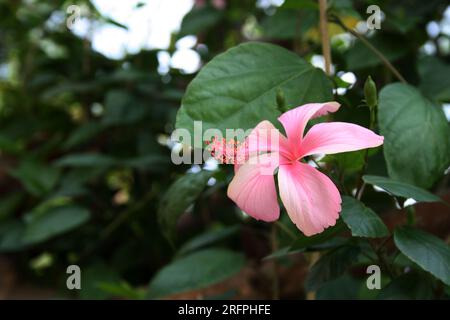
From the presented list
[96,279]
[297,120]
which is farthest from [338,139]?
[96,279]

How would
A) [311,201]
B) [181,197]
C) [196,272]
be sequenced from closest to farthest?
[311,201], [181,197], [196,272]

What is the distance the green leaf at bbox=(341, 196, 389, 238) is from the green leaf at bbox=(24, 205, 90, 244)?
A: 2.52 ft

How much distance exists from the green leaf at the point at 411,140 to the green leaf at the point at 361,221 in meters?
0.09

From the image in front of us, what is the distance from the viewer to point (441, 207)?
1129 millimetres

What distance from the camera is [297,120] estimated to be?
2.13 ft

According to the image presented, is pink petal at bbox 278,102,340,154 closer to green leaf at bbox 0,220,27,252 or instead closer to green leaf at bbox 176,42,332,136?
green leaf at bbox 176,42,332,136

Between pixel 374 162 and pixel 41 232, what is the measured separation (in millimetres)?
735

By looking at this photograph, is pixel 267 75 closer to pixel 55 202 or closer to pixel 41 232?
pixel 41 232

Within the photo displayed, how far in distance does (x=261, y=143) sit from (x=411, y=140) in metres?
0.22

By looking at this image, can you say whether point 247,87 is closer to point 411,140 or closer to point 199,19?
point 411,140

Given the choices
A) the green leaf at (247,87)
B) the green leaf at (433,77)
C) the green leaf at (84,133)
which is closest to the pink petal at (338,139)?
the green leaf at (247,87)

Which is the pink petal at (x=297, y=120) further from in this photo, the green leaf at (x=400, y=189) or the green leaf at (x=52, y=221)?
the green leaf at (x=52, y=221)
